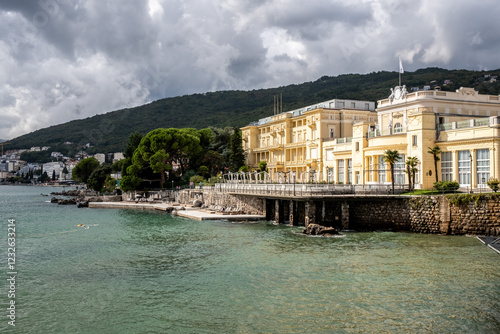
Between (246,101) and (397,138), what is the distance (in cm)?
10967

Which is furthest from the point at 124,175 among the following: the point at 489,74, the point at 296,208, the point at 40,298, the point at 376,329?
the point at 489,74

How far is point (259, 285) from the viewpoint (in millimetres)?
18391

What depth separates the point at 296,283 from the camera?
60.8 ft

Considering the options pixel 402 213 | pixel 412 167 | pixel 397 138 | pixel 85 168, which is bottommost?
pixel 402 213

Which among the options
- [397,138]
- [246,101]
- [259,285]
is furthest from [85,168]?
[259,285]

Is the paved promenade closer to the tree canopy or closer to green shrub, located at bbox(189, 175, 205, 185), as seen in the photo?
green shrub, located at bbox(189, 175, 205, 185)

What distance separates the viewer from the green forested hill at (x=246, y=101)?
104413 millimetres

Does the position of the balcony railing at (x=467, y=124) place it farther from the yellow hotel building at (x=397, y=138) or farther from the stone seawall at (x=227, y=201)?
the stone seawall at (x=227, y=201)

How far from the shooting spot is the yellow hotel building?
34.6 metres

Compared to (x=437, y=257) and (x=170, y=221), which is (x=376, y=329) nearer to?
(x=437, y=257)

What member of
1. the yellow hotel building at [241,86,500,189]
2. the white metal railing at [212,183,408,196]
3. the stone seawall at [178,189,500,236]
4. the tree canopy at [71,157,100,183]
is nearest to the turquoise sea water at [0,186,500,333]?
the stone seawall at [178,189,500,236]

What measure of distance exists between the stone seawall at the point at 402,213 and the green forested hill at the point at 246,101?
60775 mm

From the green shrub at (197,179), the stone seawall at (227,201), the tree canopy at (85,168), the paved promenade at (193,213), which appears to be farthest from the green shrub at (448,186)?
the tree canopy at (85,168)

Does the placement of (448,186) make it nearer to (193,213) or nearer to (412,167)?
(412,167)
